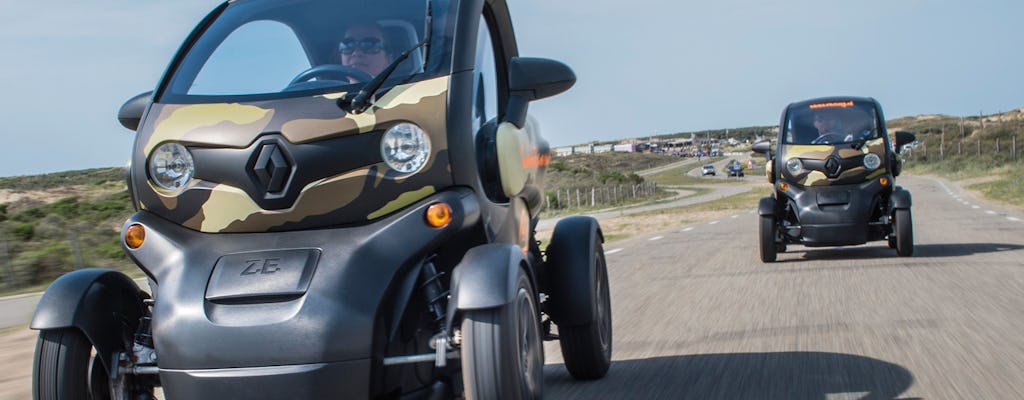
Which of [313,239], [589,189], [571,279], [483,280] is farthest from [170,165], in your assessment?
[589,189]

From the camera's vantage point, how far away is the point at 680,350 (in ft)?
21.3

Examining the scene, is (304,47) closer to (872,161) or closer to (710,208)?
(872,161)

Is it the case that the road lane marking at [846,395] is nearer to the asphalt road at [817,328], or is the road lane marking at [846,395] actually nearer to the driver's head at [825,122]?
the asphalt road at [817,328]

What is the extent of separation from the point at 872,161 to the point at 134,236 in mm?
10785

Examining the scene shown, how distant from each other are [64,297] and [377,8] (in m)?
1.52

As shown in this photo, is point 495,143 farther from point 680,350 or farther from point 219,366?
point 680,350

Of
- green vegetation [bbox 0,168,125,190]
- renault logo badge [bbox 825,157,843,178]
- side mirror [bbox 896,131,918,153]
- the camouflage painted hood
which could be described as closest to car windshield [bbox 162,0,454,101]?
the camouflage painted hood

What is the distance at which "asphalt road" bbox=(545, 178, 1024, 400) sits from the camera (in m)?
5.30

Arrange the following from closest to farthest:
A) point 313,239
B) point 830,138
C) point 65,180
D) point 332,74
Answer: point 313,239 → point 332,74 → point 830,138 → point 65,180

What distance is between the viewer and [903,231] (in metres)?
12.4

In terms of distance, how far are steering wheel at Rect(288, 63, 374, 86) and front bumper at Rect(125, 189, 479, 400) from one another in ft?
2.18

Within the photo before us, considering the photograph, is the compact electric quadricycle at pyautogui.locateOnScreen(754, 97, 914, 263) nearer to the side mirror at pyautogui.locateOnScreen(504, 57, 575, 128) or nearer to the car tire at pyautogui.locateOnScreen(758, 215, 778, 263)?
the car tire at pyautogui.locateOnScreen(758, 215, 778, 263)

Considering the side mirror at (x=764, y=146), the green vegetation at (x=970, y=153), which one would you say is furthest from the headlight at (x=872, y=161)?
the green vegetation at (x=970, y=153)

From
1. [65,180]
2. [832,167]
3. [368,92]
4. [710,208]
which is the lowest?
[710,208]
